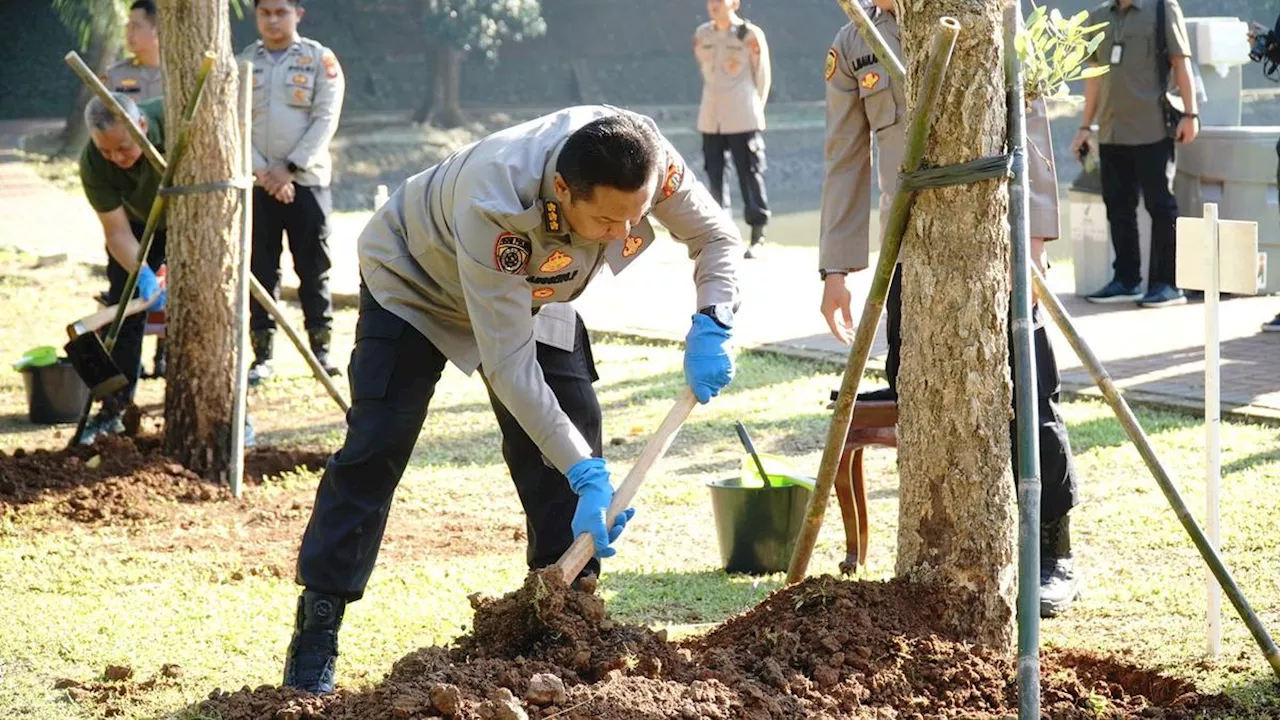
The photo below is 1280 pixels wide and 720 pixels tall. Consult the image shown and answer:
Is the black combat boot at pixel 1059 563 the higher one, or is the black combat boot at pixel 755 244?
the black combat boot at pixel 755 244

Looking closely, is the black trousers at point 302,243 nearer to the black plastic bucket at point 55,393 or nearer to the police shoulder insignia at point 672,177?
the black plastic bucket at point 55,393

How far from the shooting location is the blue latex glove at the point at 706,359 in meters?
3.87

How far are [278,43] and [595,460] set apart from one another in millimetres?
5369

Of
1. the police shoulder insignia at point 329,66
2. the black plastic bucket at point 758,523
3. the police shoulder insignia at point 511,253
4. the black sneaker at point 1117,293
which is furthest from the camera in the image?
the black sneaker at point 1117,293

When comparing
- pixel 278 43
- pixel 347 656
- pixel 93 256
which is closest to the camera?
pixel 347 656

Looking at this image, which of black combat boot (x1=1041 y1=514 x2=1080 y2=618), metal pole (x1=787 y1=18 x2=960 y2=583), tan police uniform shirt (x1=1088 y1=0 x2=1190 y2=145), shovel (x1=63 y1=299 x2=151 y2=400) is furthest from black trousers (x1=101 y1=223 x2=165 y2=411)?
tan police uniform shirt (x1=1088 y1=0 x2=1190 y2=145)

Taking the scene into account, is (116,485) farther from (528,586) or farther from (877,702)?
(877,702)

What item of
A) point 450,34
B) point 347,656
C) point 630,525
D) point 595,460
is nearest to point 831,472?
point 595,460

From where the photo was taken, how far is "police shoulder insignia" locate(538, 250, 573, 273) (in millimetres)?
3627

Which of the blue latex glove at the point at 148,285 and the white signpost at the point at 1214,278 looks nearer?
the white signpost at the point at 1214,278

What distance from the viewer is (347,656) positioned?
14.0 feet

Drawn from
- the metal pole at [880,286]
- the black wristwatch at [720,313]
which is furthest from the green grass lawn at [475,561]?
the black wristwatch at [720,313]

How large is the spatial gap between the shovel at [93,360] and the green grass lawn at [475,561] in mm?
705

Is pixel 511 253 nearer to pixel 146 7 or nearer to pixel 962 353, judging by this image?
pixel 962 353
